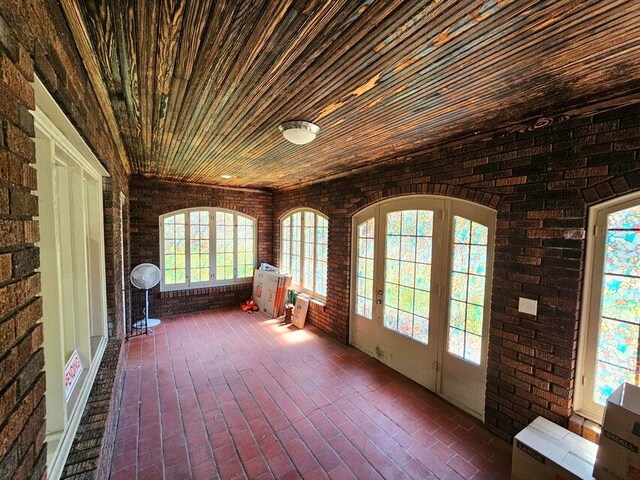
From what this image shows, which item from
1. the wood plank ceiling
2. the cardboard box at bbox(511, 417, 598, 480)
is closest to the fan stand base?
the wood plank ceiling

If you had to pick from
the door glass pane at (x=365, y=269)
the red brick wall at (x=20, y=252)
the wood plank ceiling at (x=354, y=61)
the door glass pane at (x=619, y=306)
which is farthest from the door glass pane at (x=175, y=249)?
the door glass pane at (x=619, y=306)

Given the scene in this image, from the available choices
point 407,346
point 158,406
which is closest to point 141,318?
point 158,406

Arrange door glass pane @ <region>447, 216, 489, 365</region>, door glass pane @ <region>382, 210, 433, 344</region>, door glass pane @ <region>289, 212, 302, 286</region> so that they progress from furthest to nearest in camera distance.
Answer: door glass pane @ <region>289, 212, 302, 286</region>, door glass pane @ <region>382, 210, 433, 344</region>, door glass pane @ <region>447, 216, 489, 365</region>

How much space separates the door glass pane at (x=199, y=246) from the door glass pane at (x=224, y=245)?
0.72 ft

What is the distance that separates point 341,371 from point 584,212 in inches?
112

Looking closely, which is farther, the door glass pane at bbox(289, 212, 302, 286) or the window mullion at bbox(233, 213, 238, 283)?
the window mullion at bbox(233, 213, 238, 283)

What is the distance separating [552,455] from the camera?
1773 mm

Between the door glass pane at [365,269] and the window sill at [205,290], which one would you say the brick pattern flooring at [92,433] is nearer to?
the door glass pane at [365,269]

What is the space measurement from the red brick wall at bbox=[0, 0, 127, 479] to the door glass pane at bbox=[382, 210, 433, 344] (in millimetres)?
3075

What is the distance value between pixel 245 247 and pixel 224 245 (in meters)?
0.47

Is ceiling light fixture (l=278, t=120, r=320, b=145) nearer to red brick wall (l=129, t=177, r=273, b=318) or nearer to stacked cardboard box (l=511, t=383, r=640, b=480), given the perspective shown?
stacked cardboard box (l=511, t=383, r=640, b=480)

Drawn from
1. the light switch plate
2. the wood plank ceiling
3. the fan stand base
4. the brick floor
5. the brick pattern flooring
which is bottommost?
the brick floor

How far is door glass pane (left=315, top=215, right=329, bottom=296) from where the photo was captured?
4.92 meters

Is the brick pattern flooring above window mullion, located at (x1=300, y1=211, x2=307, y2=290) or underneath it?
underneath
